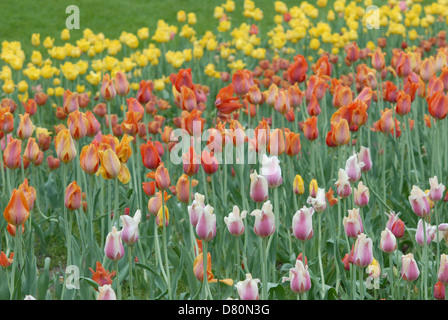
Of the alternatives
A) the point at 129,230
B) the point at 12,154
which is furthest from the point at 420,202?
the point at 12,154

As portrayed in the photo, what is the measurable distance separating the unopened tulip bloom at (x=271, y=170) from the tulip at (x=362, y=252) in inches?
14.5

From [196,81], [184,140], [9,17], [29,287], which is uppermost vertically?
[9,17]

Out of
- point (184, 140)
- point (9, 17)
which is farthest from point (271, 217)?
point (9, 17)

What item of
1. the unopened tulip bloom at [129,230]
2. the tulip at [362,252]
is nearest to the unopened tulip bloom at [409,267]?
the tulip at [362,252]

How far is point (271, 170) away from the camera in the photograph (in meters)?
2.30

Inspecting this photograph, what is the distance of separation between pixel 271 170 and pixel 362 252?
413 mm

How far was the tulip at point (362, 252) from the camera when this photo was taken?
81.7 inches

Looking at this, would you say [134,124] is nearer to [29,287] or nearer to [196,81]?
[29,287]

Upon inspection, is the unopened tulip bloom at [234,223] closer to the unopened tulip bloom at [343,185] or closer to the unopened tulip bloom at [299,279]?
the unopened tulip bloom at [299,279]

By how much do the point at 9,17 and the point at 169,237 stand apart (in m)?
6.80

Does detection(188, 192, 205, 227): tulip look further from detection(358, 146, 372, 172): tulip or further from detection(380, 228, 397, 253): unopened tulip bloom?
detection(358, 146, 372, 172): tulip

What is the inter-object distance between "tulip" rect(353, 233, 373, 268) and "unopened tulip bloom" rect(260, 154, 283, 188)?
37 cm
